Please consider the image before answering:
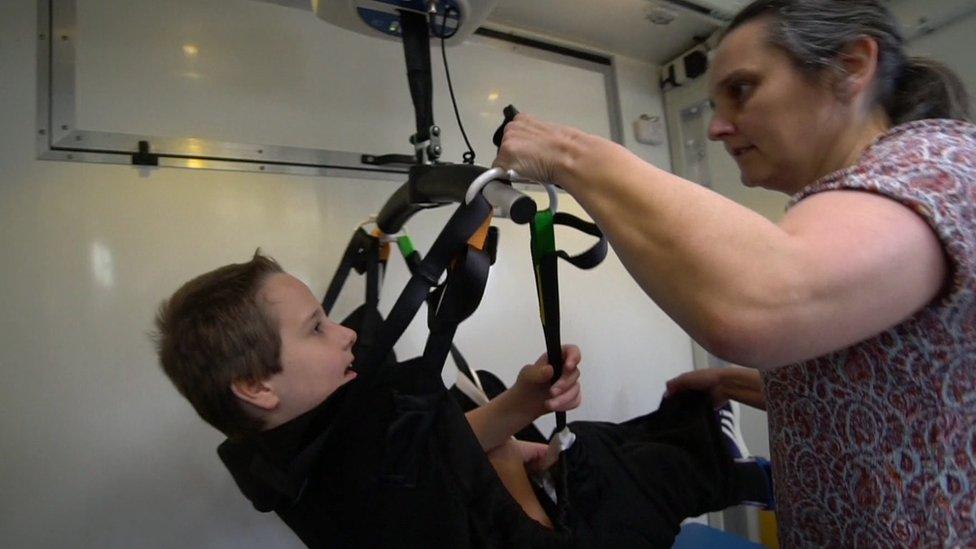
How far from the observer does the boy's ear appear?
69cm

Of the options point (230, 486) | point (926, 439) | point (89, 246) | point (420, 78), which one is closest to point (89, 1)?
point (89, 246)

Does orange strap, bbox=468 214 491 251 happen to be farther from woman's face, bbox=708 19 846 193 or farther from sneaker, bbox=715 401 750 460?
sneaker, bbox=715 401 750 460

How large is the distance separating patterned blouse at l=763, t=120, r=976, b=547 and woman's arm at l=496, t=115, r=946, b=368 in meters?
0.03

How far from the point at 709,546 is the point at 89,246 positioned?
152 centimetres

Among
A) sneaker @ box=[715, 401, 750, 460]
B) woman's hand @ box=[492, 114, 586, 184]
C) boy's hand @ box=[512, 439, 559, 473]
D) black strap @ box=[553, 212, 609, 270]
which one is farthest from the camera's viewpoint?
sneaker @ box=[715, 401, 750, 460]

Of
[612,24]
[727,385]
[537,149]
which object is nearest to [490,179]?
[537,149]

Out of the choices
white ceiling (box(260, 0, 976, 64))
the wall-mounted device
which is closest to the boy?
white ceiling (box(260, 0, 976, 64))

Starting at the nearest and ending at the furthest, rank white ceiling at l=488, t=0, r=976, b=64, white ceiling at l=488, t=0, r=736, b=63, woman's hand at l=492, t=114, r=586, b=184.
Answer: woman's hand at l=492, t=114, r=586, b=184 → white ceiling at l=488, t=0, r=976, b=64 → white ceiling at l=488, t=0, r=736, b=63

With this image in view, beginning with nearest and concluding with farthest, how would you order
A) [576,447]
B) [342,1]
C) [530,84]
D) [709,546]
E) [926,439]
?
[926,439] → [576,447] → [342,1] → [709,546] → [530,84]

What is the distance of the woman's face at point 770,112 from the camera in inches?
22.7

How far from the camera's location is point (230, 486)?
1.07 m

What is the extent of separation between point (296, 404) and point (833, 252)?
0.67 m

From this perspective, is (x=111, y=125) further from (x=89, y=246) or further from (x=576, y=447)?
(x=576, y=447)

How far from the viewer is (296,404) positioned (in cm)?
72
